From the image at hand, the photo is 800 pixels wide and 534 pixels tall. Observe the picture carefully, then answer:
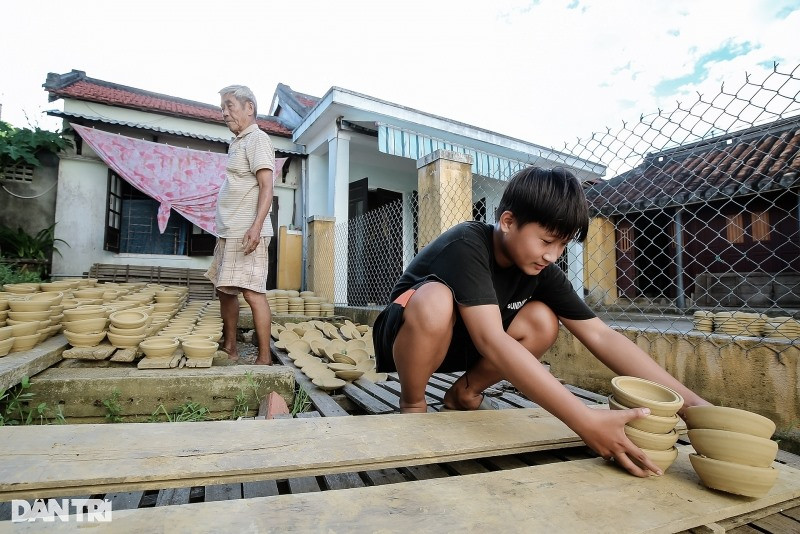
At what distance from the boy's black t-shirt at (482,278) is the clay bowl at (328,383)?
33.1 inches

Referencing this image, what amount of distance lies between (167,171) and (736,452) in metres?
7.84

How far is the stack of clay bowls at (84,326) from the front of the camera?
2.34m

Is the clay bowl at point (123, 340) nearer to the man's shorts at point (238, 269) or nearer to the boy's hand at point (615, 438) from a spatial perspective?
the man's shorts at point (238, 269)

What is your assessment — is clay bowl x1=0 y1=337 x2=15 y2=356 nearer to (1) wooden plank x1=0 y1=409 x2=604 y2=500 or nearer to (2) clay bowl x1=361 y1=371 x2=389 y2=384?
(1) wooden plank x1=0 y1=409 x2=604 y2=500

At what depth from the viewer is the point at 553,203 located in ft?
4.38

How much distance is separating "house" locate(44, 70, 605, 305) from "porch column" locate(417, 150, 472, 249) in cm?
224

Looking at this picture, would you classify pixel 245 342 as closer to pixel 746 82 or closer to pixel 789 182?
pixel 746 82

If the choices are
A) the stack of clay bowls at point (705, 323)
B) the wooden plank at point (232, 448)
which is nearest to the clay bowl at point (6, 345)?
the wooden plank at point (232, 448)

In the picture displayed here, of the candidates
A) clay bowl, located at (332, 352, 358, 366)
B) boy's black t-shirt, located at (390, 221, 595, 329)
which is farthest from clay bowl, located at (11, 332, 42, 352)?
boy's black t-shirt, located at (390, 221, 595, 329)

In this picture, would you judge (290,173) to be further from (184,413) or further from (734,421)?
(734,421)

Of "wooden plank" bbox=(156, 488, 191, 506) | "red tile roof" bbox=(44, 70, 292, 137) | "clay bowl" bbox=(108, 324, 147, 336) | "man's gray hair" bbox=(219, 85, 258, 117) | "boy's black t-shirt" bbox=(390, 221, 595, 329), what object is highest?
"red tile roof" bbox=(44, 70, 292, 137)

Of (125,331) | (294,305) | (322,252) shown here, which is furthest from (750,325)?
(322,252)

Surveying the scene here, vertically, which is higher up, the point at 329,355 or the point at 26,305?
Answer: the point at 26,305

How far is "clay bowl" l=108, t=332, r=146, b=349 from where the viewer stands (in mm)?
2406
